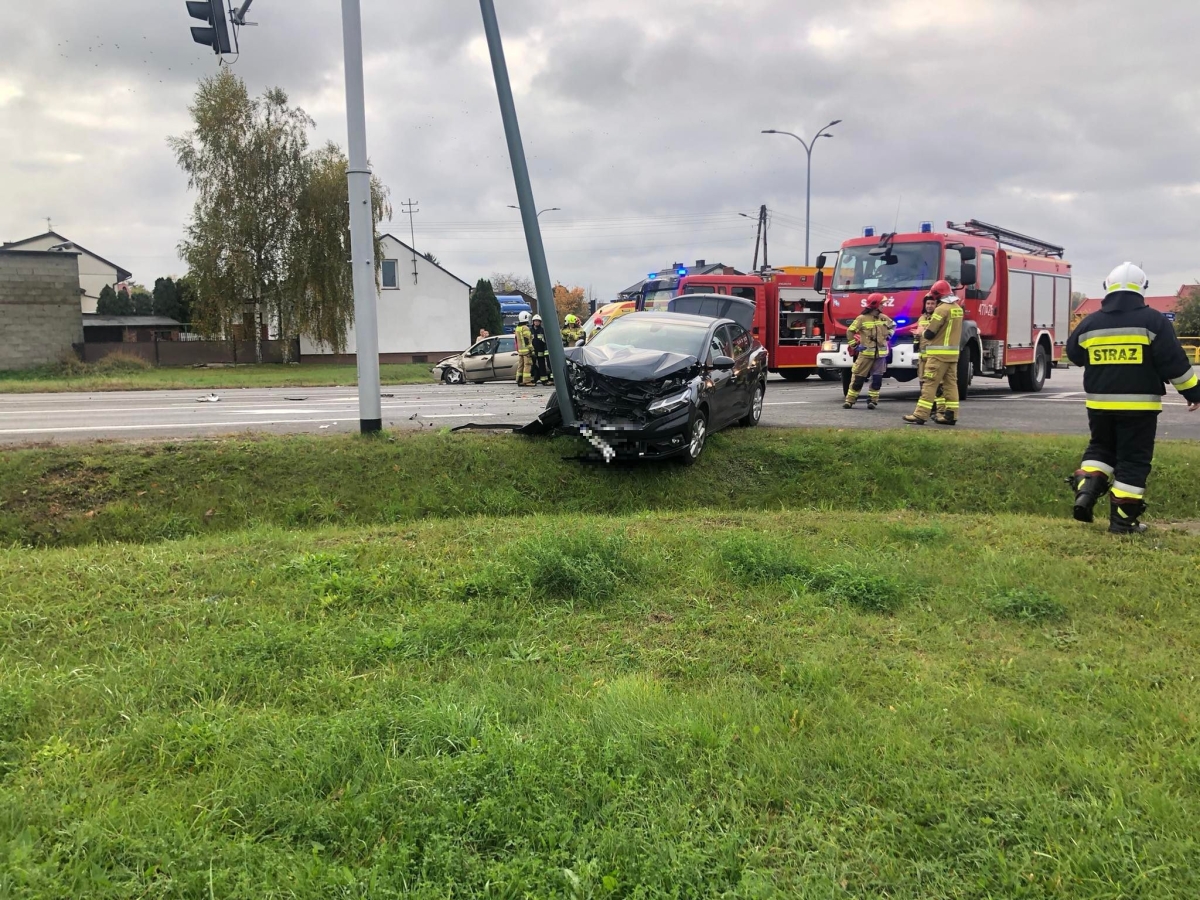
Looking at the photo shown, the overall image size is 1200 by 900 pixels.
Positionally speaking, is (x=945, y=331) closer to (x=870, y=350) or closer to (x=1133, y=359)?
(x=870, y=350)

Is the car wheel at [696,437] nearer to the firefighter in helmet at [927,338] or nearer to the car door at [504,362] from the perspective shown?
the firefighter in helmet at [927,338]

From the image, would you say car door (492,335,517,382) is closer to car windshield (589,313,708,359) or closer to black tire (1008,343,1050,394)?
black tire (1008,343,1050,394)

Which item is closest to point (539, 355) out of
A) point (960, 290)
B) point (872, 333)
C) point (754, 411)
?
point (872, 333)

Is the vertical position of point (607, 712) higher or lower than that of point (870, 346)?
lower

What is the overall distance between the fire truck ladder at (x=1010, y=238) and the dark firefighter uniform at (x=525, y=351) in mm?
9065

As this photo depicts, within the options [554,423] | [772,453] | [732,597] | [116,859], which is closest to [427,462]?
[554,423]

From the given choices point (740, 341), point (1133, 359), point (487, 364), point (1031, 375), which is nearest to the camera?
point (1133, 359)

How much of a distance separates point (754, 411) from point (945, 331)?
9.68 feet

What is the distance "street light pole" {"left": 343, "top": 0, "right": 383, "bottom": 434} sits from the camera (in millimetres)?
8945

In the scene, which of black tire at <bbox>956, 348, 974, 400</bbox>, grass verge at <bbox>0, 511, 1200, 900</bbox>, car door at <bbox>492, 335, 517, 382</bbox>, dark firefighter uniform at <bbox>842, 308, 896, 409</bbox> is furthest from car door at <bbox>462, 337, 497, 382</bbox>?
grass verge at <bbox>0, 511, 1200, 900</bbox>

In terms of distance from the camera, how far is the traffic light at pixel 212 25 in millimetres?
8953

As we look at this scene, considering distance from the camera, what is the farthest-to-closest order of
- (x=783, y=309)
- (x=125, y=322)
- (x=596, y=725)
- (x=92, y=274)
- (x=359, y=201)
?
1. (x=92, y=274)
2. (x=125, y=322)
3. (x=783, y=309)
4. (x=359, y=201)
5. (x=596, y=725)

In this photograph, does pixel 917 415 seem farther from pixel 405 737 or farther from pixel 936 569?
pixel 405 737

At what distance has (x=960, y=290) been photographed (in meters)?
14.6
